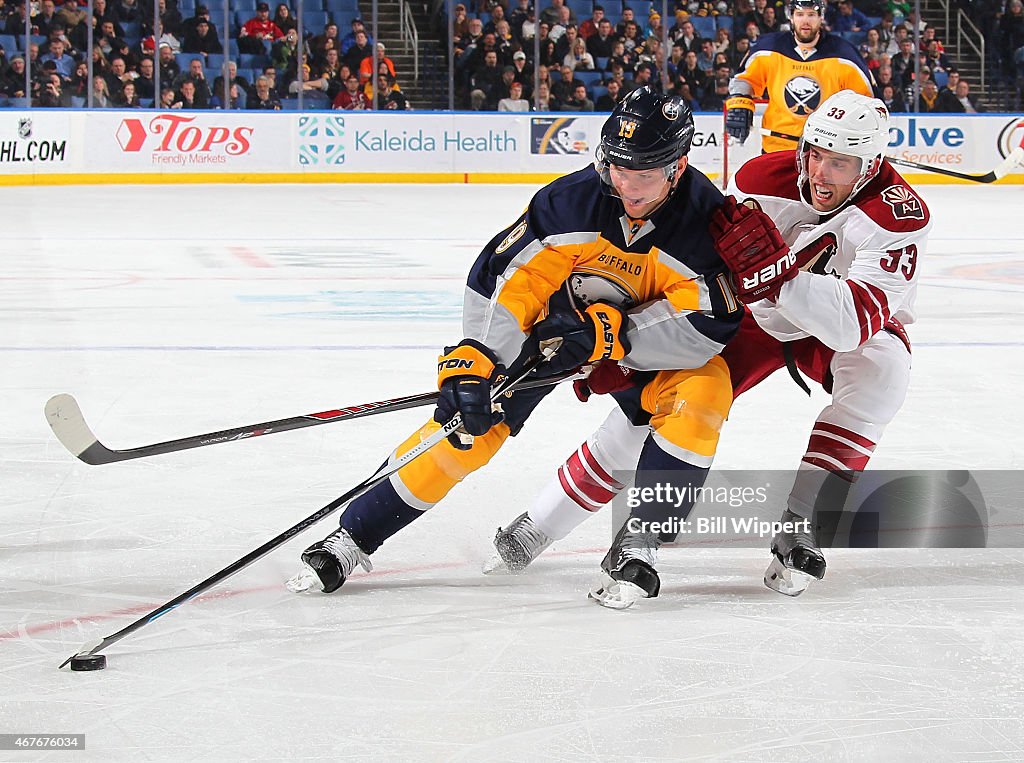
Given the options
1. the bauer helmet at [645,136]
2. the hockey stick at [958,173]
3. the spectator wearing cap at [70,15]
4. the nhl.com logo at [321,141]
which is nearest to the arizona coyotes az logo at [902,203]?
the bauer helmet at [645,136]

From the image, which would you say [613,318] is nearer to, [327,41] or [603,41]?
[327,41]

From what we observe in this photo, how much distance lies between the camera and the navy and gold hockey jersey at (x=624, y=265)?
2457 mm

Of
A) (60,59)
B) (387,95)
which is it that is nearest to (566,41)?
(387,95)

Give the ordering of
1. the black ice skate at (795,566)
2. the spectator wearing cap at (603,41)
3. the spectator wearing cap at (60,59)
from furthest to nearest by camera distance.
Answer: the spectator wearing cap at (603,41), the spectator wearing cap at (60,59), the black ice skate at (795,566)

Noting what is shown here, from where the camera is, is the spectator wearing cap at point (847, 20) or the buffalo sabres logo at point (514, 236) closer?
the buffalo sabres logo at point (514, 236)

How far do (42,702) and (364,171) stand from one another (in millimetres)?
11272

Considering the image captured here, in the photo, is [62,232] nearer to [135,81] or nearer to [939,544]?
[135,81]

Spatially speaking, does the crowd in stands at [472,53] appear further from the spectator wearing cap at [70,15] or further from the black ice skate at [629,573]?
the black ice skate at [629,573]

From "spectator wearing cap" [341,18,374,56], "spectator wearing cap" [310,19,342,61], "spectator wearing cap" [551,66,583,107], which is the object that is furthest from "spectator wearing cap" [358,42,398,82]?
"spectator wearing cap" [551,66,583,107]

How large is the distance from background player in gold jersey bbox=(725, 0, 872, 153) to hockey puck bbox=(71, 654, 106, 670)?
17.5ft

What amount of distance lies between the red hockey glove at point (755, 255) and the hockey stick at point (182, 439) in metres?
0.38

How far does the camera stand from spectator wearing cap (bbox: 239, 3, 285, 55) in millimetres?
13141

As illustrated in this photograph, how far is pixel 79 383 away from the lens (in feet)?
14.1

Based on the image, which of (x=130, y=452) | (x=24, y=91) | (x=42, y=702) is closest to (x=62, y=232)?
(x=24, y=91)
